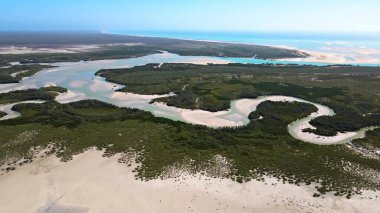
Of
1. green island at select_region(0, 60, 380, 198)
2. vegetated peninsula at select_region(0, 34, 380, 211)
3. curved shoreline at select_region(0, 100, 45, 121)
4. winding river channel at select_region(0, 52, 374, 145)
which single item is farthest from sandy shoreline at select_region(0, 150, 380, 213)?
curved shoreline at select_region(0, 100, 45, 121)

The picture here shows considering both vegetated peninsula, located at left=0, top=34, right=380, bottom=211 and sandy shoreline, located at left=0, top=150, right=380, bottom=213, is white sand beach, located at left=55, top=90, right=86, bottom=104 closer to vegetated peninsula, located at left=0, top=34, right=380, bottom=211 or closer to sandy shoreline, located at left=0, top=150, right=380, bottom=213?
vegetated peninsula, located at left=0, top=34, right=380, bottom=211

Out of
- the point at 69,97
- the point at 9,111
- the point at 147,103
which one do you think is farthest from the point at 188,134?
the point at 69,97

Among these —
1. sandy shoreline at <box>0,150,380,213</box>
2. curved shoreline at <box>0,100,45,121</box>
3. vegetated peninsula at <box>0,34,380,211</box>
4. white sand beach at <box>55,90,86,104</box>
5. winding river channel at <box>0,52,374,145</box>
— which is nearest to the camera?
sandy shoreline at <box>0,150,380,213</box>

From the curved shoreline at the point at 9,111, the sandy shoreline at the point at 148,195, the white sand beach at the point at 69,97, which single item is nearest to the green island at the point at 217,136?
the sandy shoreline at the point at 148,195

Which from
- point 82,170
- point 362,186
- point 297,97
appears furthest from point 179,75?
point 362,186

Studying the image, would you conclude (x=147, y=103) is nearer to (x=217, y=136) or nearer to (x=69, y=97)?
(x=69, y=97)
